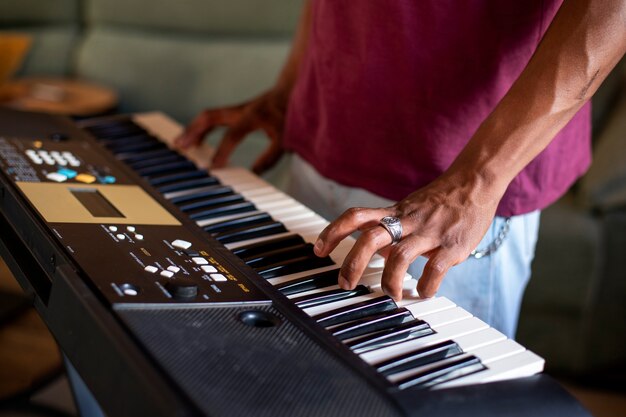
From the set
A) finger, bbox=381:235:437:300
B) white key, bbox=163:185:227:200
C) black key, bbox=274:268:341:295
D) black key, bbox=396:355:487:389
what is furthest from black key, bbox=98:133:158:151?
black key, bbox=396:355:487:389

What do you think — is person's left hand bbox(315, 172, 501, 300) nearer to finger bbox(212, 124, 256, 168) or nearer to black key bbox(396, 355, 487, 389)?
black key bbox(396, 355, 487, 389)

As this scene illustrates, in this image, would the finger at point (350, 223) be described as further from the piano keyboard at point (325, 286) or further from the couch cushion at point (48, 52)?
the couch cushion at point (48, 52)

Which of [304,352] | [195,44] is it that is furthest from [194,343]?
[195,44]

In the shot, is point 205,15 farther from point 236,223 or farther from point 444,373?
point 444,373

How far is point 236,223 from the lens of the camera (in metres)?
1.16

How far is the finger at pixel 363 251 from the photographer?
903mm

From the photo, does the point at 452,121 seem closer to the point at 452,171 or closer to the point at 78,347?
the point at 452,171

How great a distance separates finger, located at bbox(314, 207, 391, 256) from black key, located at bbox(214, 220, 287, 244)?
0.63 feet

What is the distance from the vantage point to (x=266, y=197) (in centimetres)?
128

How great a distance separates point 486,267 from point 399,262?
0.37 m

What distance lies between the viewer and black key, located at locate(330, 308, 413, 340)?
863 millimetres

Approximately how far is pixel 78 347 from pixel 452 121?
60 centimetres

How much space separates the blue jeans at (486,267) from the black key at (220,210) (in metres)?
0.15

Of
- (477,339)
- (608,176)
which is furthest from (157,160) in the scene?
(608,176)
